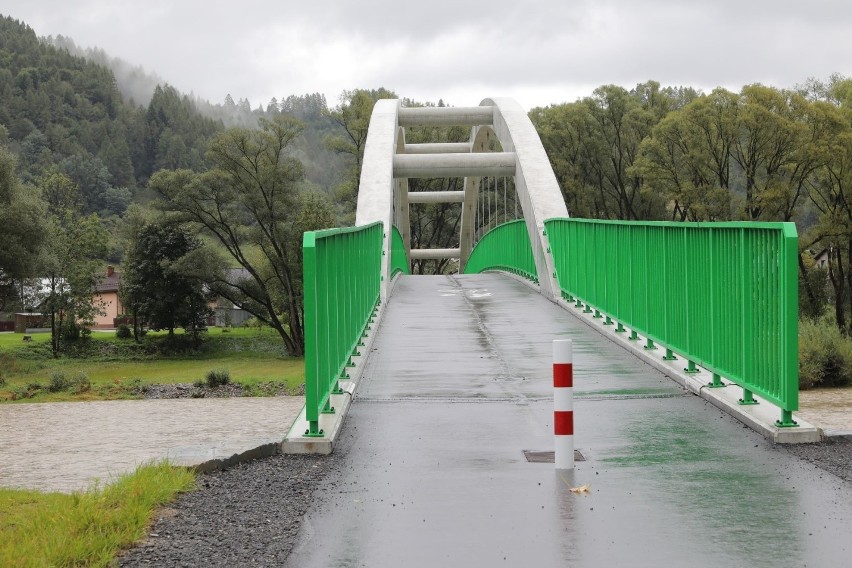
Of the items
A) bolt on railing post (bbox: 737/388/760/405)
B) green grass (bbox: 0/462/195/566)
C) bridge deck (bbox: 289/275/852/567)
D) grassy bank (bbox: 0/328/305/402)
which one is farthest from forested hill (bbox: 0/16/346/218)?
green grass (bbox: 0/462/195/566)

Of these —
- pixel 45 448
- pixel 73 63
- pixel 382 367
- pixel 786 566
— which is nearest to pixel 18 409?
pixel 45 448

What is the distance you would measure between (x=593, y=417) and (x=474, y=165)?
17.2 meters

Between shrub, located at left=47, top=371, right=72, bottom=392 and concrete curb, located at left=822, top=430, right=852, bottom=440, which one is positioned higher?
concrete curb, located at left=822, top=430, right=852, bottom=440

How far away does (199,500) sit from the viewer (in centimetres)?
535

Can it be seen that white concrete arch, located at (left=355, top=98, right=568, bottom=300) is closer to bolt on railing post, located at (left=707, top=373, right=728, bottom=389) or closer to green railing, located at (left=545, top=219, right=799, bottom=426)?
green railing, located at (left=545, top=219, right=799, bottom=426)

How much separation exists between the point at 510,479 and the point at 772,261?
2377 millimetres

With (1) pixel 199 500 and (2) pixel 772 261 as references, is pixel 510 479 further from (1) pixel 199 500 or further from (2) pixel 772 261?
(2) pixel 772 261

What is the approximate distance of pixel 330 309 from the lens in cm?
778

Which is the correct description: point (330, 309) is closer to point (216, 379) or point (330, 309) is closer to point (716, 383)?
point (716, 383)

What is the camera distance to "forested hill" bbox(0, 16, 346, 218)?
116 meters

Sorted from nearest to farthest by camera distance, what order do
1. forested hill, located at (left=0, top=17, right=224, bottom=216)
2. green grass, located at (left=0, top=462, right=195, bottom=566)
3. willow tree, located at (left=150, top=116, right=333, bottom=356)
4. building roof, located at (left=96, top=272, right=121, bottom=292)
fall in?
green grass, located at (left=0, top=462, right=195, bottom=566) → willow tree, located at (left=150, top=116, right=333, bottom=356) → building roof, located at (left=96, top=272, right=121, bottom=292) → forested hill, located at (left=0, top=17, right=224, bottom=216)

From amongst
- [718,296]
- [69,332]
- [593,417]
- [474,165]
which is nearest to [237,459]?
[593,417]

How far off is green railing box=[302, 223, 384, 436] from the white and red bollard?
1588mm

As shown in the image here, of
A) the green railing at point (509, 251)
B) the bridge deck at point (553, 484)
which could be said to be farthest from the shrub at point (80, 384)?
the bridge deck at point (553, 484)
